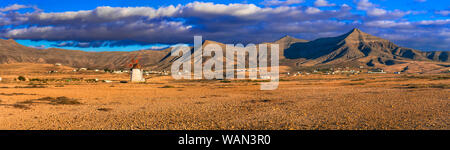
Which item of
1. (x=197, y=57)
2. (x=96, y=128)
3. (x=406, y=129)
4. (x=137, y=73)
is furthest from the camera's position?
(x=197, y=57)

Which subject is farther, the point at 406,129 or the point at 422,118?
the point at 422,118

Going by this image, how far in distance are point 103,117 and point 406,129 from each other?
1330 cm

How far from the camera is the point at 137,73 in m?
62.2

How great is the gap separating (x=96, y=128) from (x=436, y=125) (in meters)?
13.2
